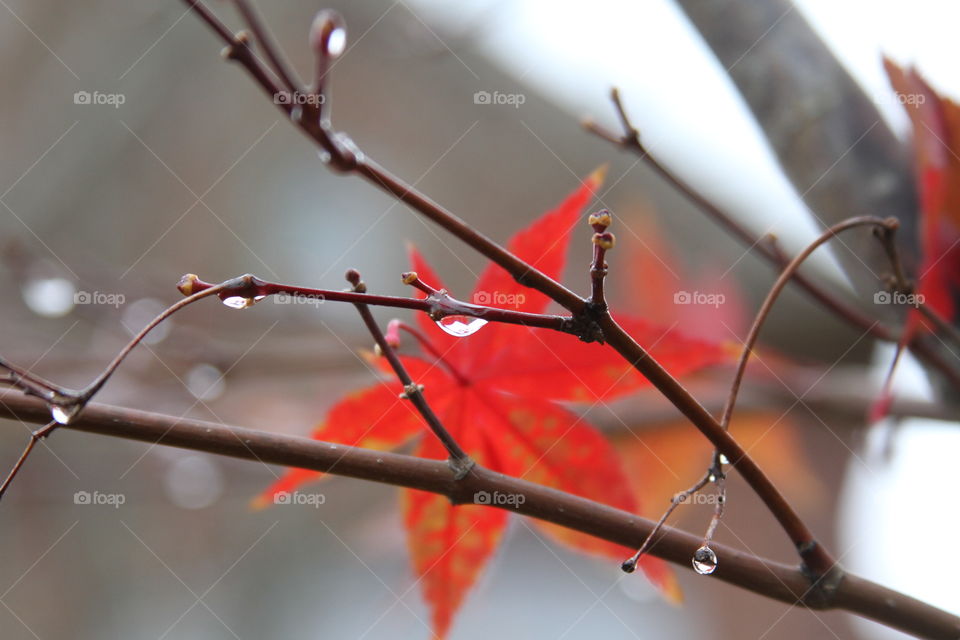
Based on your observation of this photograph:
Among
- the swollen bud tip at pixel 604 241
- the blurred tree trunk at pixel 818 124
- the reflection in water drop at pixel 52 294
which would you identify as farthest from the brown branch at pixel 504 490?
the reflection in water drop at pixel 52 294

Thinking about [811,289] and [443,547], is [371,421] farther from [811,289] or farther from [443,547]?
[811,289]

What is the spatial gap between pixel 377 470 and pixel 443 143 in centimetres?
150

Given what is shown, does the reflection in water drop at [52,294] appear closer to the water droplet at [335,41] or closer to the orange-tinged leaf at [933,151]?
the water droplet at [335,41]

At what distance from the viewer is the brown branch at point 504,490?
276mm

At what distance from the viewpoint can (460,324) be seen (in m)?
0.28

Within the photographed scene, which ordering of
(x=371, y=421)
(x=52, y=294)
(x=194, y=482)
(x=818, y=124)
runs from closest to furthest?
(x=371, y=421), (x=818, y=124), (x=52, y=294), (x=194, y=482)

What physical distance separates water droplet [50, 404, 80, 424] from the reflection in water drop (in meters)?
0.57

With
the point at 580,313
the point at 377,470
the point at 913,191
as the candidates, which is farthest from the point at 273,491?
the point at 913,191

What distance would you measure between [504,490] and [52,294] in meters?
0.65

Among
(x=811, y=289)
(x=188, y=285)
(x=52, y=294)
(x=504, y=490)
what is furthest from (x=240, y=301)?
(x=52, y=294)

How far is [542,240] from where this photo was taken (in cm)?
35

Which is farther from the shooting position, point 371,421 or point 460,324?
point 371,421

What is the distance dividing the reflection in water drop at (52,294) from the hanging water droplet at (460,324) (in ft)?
2.07

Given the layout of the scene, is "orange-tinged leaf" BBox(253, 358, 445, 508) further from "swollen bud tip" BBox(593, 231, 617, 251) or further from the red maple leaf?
"swollen bud tip" BBox(593, 231, 617, 251)
